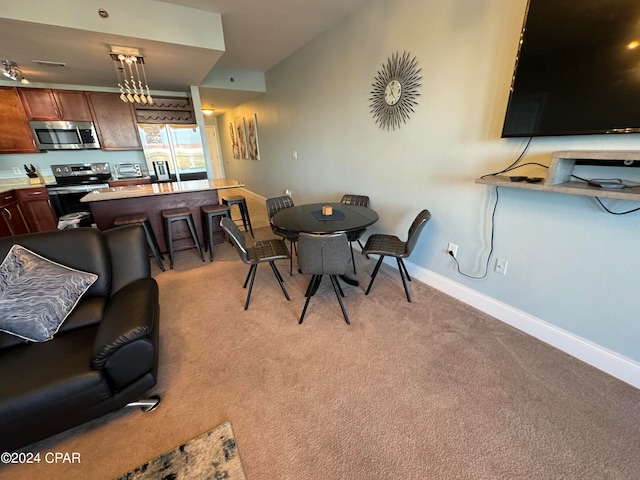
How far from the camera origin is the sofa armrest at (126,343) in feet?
3.98

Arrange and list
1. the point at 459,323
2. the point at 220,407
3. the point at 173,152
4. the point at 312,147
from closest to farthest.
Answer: the point at 220,407
the point at 459,323
the point at 312,147
the point at 173,152

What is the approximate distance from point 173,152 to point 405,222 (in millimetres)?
4251

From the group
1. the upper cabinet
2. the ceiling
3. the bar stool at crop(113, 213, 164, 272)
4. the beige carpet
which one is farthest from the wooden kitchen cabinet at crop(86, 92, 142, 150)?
the beige carpet

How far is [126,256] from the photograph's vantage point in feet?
5.95

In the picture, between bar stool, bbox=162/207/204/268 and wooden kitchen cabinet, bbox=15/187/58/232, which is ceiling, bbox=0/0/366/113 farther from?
bar stool, bbox=162/207/204/268

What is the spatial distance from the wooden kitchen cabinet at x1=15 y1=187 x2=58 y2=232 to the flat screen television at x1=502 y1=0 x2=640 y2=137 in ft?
19.5

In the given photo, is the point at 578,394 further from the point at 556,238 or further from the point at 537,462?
the point at 556,238

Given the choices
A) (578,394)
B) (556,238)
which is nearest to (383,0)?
(556,238)

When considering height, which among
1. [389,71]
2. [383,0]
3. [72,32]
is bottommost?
[389,71]

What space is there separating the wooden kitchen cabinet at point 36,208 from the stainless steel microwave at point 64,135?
2.53 feet

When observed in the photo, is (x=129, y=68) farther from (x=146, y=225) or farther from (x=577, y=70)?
(x=577, y=70)

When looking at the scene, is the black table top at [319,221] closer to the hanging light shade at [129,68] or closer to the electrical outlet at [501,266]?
the electrical outlet at [501,266]

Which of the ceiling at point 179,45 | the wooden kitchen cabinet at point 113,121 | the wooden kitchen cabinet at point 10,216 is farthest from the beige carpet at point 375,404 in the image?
the wooden kitchen cabinet at point 113,121

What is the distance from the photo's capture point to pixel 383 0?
2545 millimetres
